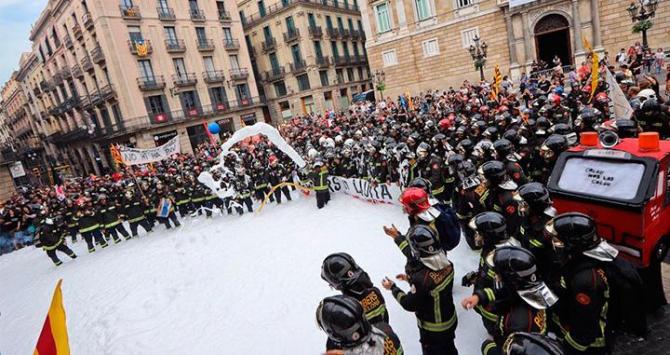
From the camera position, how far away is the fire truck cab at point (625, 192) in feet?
10.8

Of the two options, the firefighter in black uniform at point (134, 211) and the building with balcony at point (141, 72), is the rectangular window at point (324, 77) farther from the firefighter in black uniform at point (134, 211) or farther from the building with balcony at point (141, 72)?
the firefighter in black uniform at point (134, 211)

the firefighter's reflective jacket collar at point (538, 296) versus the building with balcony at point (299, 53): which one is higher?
the building with balcony at point (299, 53)

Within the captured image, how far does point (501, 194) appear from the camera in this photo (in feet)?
14.7

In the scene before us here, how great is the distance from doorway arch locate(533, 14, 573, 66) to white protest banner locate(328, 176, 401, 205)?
21.1 m

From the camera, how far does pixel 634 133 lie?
220 inches

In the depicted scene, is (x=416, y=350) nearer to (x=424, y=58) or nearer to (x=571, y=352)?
(x=571, y=352)

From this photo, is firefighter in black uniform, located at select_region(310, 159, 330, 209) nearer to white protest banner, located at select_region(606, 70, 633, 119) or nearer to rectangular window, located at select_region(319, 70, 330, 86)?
white protest banner, located at select_region(606, 70, 633, 119)

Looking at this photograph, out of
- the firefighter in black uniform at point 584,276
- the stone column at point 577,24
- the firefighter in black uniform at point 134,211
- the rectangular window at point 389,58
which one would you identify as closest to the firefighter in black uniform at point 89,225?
the firefighter in black uniform at point 134,211

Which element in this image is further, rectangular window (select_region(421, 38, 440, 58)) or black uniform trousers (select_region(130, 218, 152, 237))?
rectangular window (select_region(421, 38, 440, 58))

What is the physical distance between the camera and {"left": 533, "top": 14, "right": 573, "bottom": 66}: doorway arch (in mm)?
23844

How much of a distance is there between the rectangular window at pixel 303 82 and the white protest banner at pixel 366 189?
102 ft

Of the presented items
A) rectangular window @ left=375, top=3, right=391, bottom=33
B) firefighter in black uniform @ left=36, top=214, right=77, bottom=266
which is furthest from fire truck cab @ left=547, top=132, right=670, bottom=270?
rectangular window @ left=375, top=3, right=391, bottom=33

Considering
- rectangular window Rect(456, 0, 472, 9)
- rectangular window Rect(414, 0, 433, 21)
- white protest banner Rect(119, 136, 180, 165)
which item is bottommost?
white protest banner Rect(119, 136, 180, 165)

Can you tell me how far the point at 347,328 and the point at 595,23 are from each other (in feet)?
93.1
